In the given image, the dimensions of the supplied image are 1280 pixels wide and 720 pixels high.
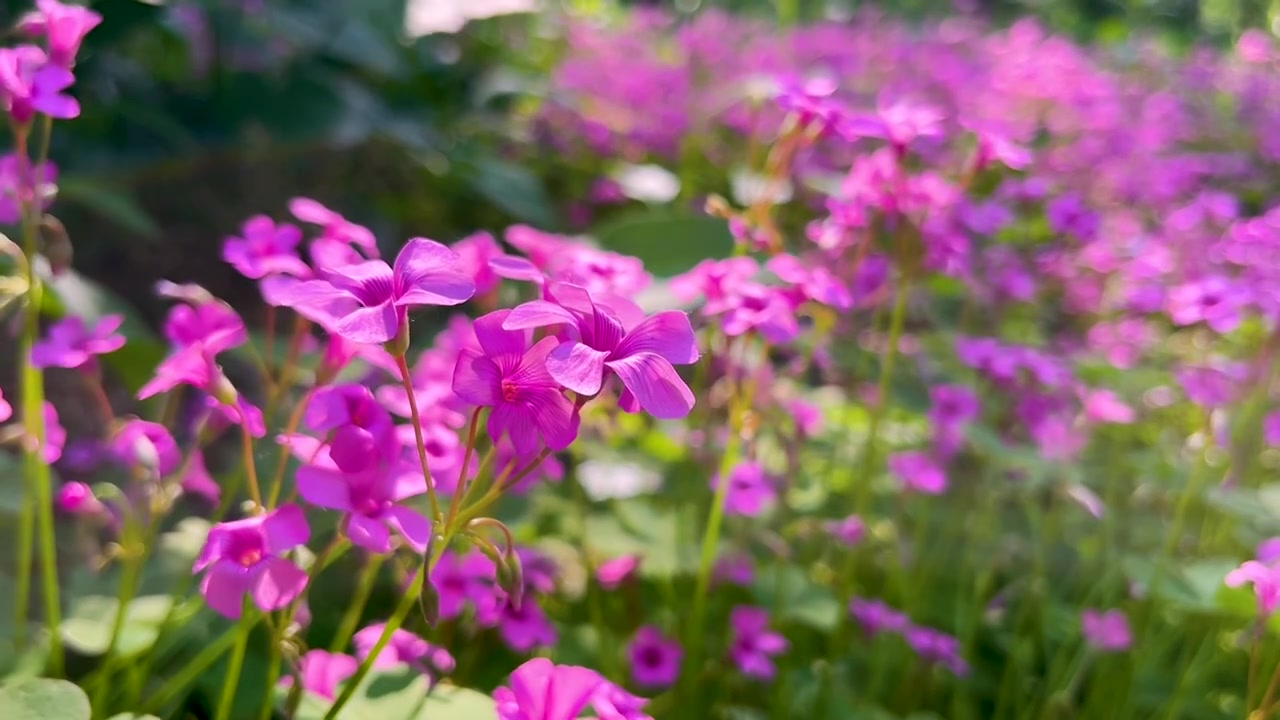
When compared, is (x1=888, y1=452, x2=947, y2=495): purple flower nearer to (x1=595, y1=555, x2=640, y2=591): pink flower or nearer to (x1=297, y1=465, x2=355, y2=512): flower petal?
(x1=595, y1=555, x2=640, y2=591): pink flower

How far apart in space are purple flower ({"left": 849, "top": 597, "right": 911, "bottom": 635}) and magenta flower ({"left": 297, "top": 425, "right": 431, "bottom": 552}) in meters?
0.75

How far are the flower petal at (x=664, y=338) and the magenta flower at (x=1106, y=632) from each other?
0.89m

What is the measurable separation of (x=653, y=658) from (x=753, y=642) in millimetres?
108

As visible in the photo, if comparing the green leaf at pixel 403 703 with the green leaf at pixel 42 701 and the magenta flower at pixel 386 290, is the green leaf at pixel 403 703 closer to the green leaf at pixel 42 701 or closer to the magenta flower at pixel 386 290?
the green leaf at pixel 42 701

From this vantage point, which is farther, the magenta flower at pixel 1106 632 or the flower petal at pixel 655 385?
the magenta flower at pixel 1106 632

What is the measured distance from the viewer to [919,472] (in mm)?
1249

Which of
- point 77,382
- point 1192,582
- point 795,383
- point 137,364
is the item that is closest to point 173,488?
point 137,364

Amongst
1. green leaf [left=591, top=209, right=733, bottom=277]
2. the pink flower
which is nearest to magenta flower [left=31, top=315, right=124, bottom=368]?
the pink flower

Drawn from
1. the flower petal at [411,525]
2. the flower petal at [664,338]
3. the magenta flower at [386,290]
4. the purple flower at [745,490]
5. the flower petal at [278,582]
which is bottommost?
the purple flower at [745,490]

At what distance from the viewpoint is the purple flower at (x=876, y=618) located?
1177 millimetres

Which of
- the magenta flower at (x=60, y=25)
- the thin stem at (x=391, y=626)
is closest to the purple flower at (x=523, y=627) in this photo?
the thin stem at (x=391, y=626)

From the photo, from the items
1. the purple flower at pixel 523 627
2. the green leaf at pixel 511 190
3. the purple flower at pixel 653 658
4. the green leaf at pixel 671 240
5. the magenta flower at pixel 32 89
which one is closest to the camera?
the magenta flower at pixel 32 89

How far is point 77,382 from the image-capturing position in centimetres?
200

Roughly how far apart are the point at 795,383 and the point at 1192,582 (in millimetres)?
546
